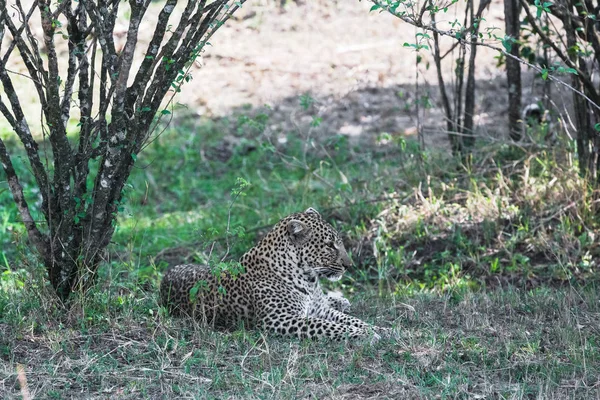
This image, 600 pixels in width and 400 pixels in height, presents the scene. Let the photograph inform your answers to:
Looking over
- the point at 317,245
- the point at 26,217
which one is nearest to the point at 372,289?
the point at 317,245

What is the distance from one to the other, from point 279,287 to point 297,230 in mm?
495

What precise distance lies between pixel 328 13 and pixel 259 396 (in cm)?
1260

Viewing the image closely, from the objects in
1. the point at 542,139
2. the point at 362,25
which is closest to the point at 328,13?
the point at 362,25

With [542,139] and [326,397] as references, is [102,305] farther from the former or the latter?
[542,139]

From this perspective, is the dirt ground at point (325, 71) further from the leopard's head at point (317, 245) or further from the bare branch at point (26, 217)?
the bare branch at point (26, 217)

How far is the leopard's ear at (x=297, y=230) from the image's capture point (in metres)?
7.28

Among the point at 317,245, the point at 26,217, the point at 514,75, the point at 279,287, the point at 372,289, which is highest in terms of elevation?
the point at 514,75

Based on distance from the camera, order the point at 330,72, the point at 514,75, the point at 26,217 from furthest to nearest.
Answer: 1. the point at 330,72
2. the point at 514,75
3. the point at 26,217

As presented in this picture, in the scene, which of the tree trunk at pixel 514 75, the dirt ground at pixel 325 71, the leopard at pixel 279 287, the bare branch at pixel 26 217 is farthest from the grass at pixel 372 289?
the dirt ground at pixel 325 71

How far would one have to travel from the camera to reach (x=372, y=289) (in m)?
8.60

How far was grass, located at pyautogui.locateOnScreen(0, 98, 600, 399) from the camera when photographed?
5.64m

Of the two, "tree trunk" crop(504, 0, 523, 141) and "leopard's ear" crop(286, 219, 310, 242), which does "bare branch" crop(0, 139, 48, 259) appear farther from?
"tree trunk" crop(504, 0, 523, 141)

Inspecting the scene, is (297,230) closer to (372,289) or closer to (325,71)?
(372,289)

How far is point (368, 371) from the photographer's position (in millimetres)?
5820
